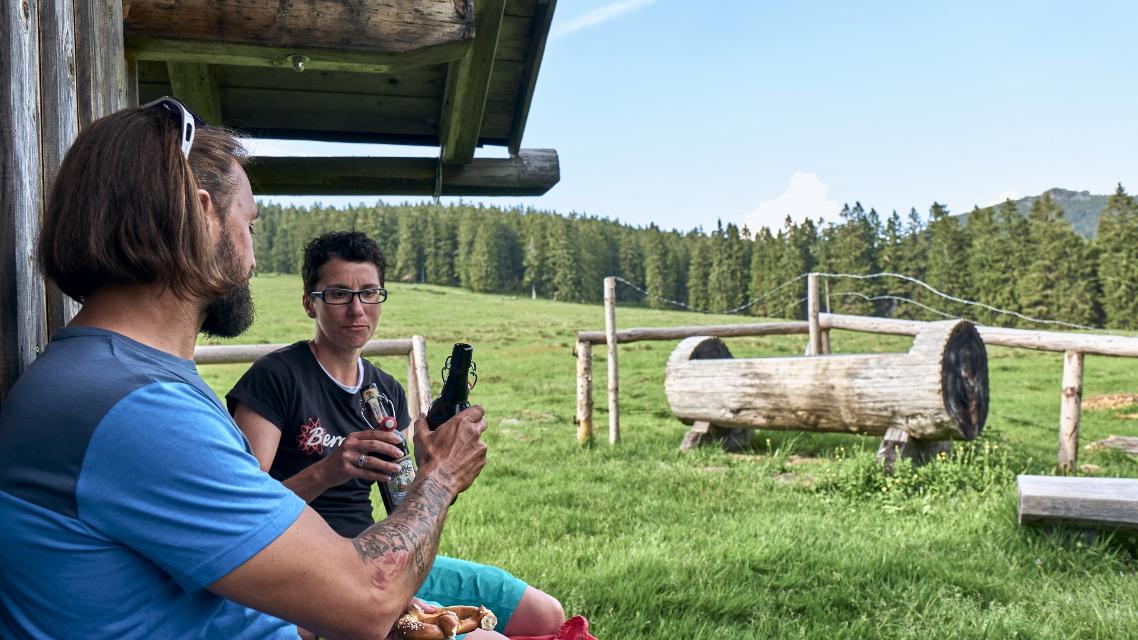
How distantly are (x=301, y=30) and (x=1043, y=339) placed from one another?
7.53 m

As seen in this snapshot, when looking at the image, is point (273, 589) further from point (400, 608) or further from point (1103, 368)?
point (1103, 368)

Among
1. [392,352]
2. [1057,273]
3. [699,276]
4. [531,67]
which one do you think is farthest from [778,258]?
[531,67]

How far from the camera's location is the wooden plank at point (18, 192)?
1665mm

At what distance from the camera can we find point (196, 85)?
12.6 ft

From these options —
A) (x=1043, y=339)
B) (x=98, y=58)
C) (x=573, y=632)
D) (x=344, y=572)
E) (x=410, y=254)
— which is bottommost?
(x=573, y=632)

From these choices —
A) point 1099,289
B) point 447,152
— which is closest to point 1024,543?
point 447,152

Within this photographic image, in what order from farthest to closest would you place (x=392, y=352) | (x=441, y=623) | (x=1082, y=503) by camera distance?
(x=392, y=352) → (x=1082, y=503) → (x=441, y=623)

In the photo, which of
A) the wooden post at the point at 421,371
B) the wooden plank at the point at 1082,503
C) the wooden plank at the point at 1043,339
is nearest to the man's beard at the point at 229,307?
the wooden plank at the point at 1082,503

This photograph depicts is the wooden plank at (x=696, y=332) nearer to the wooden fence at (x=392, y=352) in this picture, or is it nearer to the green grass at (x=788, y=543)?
the green grass at (x=788, y=543)

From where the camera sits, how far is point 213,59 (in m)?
2.96

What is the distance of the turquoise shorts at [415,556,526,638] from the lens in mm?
2637

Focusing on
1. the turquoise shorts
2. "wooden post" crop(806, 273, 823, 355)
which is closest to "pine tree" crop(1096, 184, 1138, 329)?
"wooden post" crop(806, 273, 823, 355)

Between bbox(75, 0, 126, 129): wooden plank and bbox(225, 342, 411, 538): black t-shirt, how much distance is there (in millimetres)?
900

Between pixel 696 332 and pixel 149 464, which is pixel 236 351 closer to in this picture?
pixel 696 332
